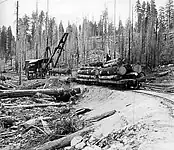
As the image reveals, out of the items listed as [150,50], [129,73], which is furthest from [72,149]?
[150,50]

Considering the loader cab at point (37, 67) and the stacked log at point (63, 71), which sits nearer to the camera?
the stacked log at point (63, 71)

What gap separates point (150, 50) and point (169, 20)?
75.9 feet

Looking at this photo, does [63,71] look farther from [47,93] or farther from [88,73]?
[47,93]

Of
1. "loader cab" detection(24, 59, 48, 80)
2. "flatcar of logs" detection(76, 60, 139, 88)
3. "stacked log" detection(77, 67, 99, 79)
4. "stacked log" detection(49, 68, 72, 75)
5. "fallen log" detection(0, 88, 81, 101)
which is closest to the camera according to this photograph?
"fallen log" detection(0, 88, 81, 101)

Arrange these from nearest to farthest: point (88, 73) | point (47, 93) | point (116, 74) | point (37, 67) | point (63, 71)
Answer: point (47, 93) → point (116, 74) → point (88, 73) → point (63, 71) → point (37, 67)

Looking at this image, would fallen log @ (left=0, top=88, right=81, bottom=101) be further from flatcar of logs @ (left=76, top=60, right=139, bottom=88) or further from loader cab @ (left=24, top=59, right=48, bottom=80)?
loader cab @ (left=24, top=59, right=48, bottom=80)

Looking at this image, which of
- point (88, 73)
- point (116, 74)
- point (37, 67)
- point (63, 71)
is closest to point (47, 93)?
point (116, 74)

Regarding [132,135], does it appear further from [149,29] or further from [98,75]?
[149,29]

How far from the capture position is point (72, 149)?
6273 mm

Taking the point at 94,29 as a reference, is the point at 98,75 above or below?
below

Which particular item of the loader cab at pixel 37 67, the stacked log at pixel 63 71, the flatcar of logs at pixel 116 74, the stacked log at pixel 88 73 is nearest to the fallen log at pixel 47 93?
the flatcar of logs at pixel 116 74

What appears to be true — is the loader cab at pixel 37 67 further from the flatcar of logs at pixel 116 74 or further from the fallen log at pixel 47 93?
the fallen log at pixel 47 93

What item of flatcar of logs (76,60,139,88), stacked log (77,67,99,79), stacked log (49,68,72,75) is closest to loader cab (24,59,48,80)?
stacked log (49,68,72,75)

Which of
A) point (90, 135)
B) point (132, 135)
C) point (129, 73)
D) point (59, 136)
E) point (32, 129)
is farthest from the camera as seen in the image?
point (129, 73)
